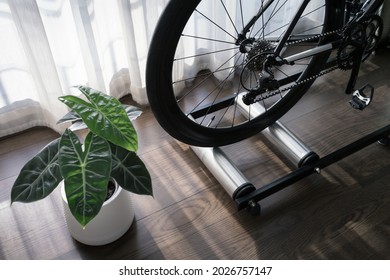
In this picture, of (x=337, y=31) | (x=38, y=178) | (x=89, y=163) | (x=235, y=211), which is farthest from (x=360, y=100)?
(x=38, y=178)

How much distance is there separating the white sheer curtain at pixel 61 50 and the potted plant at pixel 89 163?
1.47ft

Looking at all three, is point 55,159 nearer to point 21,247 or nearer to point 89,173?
point 89,173

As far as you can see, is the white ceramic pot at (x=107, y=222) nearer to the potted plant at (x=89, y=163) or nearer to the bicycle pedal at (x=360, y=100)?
the potted plant at (x=89, y=163)

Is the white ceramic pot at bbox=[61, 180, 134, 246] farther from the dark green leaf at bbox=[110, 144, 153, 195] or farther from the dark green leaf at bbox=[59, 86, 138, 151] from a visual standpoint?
the dark green leaf at bbox=[59, 86, 138, 151]

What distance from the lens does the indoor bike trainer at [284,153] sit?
1.43 meters

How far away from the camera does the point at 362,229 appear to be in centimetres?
140

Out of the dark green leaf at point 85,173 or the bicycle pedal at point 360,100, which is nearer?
the dark green leaf at point 85,173

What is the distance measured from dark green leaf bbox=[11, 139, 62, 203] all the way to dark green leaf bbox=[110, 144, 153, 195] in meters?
0.15

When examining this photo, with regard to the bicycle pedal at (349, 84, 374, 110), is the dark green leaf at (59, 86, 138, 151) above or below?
above

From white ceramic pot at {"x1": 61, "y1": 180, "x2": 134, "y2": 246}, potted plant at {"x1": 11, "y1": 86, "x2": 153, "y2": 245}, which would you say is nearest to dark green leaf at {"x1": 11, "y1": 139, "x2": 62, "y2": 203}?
potted plant at {"x1": 11, "y1": 86, "x2": 153, "y2": 245}

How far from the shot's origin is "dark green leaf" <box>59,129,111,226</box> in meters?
1.04

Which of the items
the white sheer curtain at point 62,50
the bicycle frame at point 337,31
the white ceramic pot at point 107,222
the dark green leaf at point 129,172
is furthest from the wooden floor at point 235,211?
the bicycle frame at point 337,31
